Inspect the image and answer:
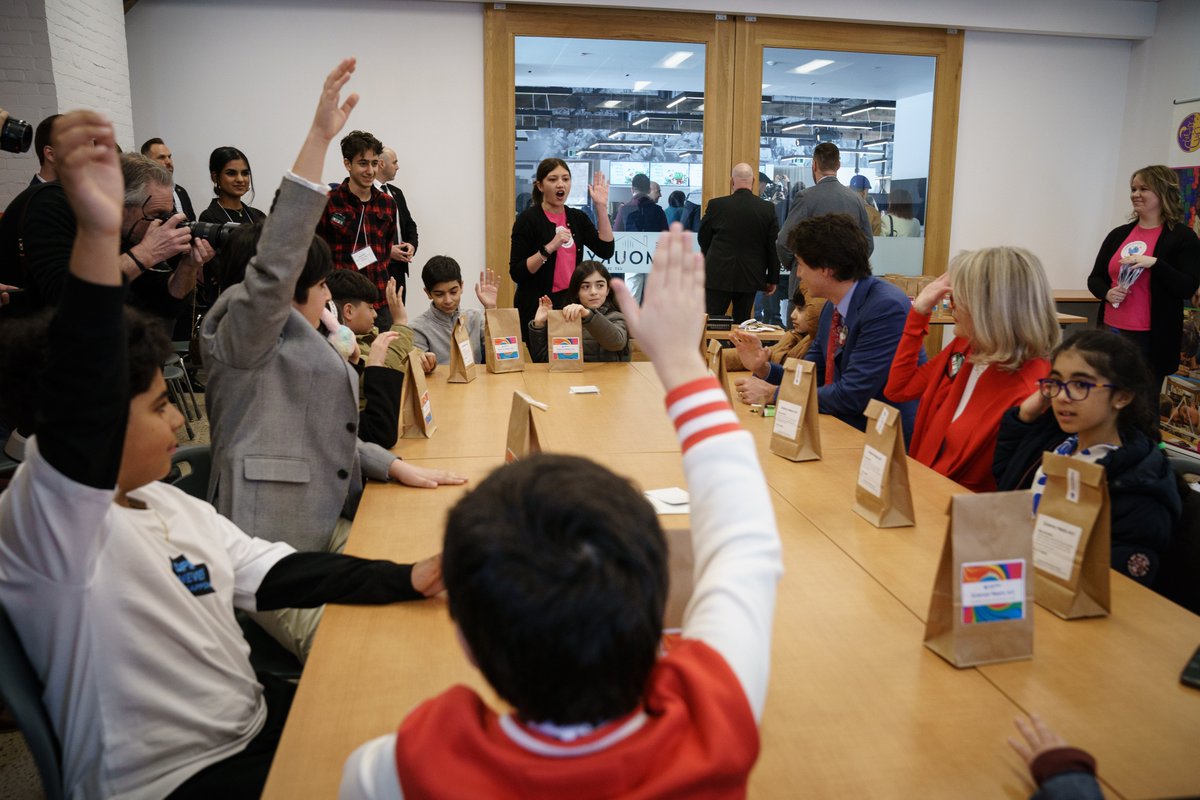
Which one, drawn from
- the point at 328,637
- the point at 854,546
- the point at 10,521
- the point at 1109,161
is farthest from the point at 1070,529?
the point at 1109,161

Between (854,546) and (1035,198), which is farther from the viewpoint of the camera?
(1035,198)

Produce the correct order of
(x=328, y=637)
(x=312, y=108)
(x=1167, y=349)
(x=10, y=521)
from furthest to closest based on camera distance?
1. (x=312, y=108)
2. (x=1167, y=349)
3. (x=328, y=637)
4. (x=10, y=521)

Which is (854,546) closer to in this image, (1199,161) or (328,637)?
(328,637)

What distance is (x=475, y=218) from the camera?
6.46m

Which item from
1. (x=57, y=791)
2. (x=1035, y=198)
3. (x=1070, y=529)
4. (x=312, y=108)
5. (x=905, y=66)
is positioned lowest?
(x=57, y=791)

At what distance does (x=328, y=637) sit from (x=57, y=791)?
0.38m

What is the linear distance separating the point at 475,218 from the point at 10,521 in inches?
223

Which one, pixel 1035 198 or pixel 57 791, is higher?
pixel 1035 198

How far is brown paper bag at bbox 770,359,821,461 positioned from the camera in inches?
89.5

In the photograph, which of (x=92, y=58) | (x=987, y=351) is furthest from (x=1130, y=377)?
(x=92, y=58)

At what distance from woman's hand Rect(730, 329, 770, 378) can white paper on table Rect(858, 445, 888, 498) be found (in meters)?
1.23

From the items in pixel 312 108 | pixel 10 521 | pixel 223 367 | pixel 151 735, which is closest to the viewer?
pixel 10 521

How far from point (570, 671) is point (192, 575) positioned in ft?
2.73

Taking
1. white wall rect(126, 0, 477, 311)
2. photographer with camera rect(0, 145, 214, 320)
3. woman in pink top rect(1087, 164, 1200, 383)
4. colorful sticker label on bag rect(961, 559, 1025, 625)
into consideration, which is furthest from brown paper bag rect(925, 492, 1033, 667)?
white wall rect(126, 0, 477, 311)
